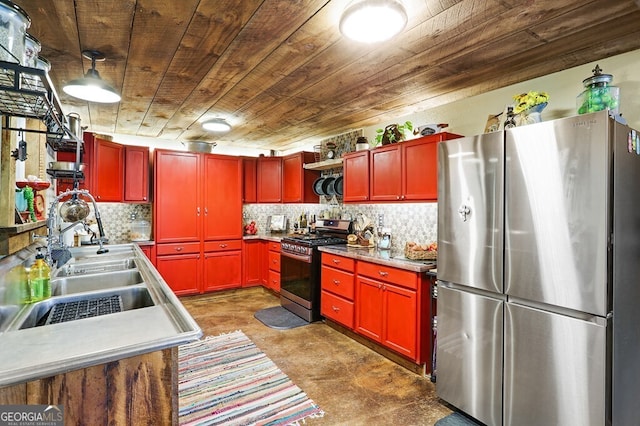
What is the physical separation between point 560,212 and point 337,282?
7.40 feet

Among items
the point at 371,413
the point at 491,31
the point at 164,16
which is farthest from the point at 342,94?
the point at 371,413

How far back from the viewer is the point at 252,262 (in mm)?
5227

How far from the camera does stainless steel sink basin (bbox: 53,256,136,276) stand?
84.9 inches

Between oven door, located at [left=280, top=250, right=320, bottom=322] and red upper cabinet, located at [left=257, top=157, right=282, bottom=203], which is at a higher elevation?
red upper cabinet, located at [left=257, top=157, right=282, bottom=203]

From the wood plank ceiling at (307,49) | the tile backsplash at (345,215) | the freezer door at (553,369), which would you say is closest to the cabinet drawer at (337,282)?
the tile backsplash at (345,215)

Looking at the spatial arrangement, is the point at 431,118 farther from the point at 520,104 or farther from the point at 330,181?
the point at 330,181

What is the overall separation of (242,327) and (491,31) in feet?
11.5

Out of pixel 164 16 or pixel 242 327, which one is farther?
pixel 242 327

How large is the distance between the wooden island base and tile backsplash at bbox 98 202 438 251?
8.98 feet

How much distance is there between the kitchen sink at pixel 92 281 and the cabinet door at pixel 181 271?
2589 mm

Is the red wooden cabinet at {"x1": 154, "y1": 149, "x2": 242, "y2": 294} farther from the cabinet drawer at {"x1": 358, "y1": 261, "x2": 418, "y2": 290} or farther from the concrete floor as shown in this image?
the cabinet drawer at {"x1": 358, "y1": 261, "x2": 418, "y2": 290}

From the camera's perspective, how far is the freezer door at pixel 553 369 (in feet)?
5.05

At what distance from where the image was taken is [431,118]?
3.39 metres

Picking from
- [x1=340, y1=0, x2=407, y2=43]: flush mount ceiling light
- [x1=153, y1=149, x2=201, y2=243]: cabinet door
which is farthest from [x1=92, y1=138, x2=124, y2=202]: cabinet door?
[x1=340, y1=0, x2=407, y2=43]: flush mount ceiling light
